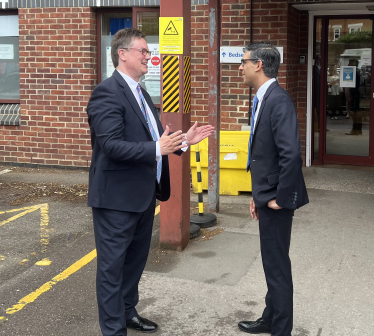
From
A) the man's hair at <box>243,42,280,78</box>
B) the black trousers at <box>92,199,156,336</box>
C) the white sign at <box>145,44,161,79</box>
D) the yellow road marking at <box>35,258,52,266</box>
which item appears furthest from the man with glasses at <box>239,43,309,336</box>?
the white sign at <box>145,44,161,79</box>

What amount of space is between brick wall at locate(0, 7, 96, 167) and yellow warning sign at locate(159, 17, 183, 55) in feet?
14.6

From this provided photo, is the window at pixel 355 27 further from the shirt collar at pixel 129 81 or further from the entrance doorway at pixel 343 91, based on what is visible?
the shirt collar at pixel 129 81

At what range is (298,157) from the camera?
12.0ft

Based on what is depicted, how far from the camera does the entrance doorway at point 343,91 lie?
9852 millimetres

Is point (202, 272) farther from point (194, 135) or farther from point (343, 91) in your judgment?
point (343, 91)

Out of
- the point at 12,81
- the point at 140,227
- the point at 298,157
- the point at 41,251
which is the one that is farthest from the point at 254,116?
the point at 12,81

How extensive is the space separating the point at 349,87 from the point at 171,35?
5152mm

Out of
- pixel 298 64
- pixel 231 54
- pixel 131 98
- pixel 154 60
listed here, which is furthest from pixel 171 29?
pixel 298 64

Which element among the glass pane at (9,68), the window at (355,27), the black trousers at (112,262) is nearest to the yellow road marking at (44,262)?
the black trousers at (112,262)

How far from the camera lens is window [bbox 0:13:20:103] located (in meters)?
10.6

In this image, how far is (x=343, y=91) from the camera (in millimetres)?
10102

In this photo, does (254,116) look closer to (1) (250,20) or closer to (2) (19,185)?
(1) (250,20)

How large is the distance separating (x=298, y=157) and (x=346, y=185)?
17.8ft

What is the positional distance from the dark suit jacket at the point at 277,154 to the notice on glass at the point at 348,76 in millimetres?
6570
